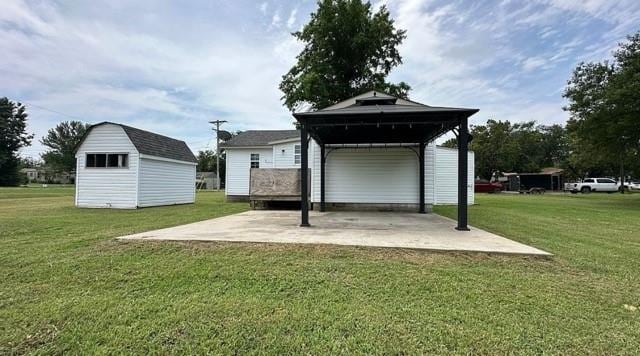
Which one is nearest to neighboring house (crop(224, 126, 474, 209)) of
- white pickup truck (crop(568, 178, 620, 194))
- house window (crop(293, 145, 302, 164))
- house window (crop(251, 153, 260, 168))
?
house window (crop(293, 145, 302, 164))

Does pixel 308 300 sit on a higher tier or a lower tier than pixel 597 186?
lower

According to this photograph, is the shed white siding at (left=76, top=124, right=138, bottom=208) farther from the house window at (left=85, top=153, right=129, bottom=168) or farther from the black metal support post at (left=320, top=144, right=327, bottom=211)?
the black metal support post at (left=320, top=144, right=327, bottom=211)

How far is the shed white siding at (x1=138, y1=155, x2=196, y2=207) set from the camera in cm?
1452

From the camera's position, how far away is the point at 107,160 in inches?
567

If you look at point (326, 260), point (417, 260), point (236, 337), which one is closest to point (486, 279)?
point (417, 260)

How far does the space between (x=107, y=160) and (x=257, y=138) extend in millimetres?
8455

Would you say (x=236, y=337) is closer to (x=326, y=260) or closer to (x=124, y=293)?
(x=124, y=293)

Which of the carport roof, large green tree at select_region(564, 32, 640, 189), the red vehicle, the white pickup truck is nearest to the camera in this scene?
the carport roof

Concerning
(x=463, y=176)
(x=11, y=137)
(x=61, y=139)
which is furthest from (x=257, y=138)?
(x=61, y=139)

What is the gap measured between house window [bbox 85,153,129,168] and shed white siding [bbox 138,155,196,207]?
2.64 ft

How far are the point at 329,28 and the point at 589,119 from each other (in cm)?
1651

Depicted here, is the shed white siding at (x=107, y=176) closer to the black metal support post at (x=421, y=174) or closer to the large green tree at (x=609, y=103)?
the black metal support post at (x=421, y=174)

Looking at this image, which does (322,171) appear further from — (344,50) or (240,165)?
(344,50)

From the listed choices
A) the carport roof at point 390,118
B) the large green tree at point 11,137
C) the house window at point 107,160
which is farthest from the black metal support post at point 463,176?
the large green tree at point 11,137
